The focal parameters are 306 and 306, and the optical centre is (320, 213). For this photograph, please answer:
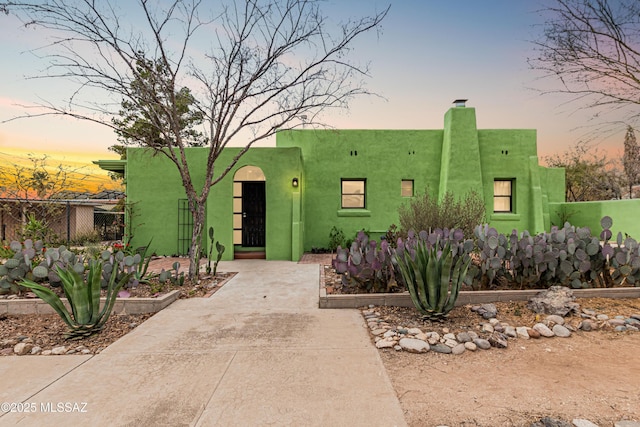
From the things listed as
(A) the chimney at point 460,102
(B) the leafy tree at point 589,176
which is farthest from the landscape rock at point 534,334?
(B) the leafy tree at point 589,176

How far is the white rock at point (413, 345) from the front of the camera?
2967mm

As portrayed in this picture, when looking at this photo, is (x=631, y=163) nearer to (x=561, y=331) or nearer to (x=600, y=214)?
(x=600, y=214)

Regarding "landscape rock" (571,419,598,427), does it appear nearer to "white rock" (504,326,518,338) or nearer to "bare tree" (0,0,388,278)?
"white rock" (504,326,518,338)

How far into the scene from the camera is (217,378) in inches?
97.7

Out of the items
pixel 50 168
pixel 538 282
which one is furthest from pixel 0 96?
pixel 538 282

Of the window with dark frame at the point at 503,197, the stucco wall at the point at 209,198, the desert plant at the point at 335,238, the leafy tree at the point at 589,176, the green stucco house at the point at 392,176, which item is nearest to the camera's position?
the stucco wall at the point at 209,198

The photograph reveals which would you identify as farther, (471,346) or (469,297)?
(469,297)

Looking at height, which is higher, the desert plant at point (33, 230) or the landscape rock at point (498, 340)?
the desert plant at point (33, 230)

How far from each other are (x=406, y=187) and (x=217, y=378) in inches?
400

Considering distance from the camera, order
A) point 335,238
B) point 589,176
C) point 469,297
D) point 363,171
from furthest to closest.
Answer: point 589,176
point 363,171
point 335,238
point 469,297

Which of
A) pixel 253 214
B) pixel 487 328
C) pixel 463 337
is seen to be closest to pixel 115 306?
pixel 463 337

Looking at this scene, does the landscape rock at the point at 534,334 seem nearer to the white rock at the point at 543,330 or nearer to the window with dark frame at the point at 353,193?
the white rock at the point at 543,330

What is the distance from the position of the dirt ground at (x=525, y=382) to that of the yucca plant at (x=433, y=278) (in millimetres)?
673

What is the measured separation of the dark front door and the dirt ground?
7.42 metres
